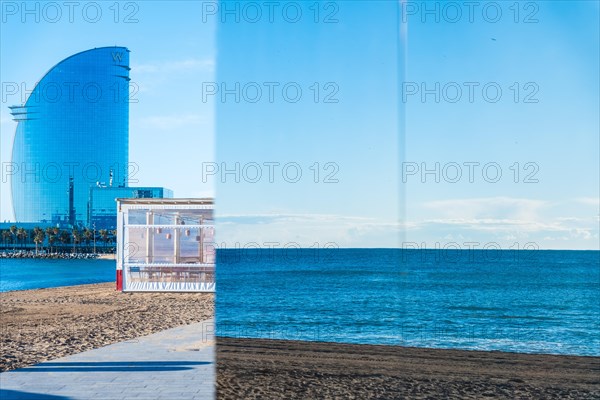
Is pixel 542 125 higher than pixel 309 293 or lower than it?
higher

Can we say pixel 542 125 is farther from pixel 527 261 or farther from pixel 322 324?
pixel 527 261

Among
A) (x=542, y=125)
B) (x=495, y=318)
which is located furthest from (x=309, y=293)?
(x=542, y=125)

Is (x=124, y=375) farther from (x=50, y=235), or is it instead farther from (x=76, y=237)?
(x=50, y=235)

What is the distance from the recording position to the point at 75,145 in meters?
85.1

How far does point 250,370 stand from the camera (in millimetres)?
6766

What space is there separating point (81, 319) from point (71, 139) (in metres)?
78.8

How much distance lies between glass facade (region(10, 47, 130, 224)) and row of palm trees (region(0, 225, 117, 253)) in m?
6.07

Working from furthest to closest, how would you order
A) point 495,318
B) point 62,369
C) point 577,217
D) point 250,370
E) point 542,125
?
point 577,217 < point 542,125 < point 495,318 < point 250,370 < point 62,369

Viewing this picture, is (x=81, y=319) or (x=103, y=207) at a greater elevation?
(x=103, y=207)

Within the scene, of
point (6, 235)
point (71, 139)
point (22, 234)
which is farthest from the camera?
point (71, 139)

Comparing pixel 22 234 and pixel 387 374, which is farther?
pixel 22 234

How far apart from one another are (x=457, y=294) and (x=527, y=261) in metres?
19.0

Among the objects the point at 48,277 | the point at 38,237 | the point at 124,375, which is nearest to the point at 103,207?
the point at 38,237

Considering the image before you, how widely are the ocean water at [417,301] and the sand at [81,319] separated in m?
2.92
